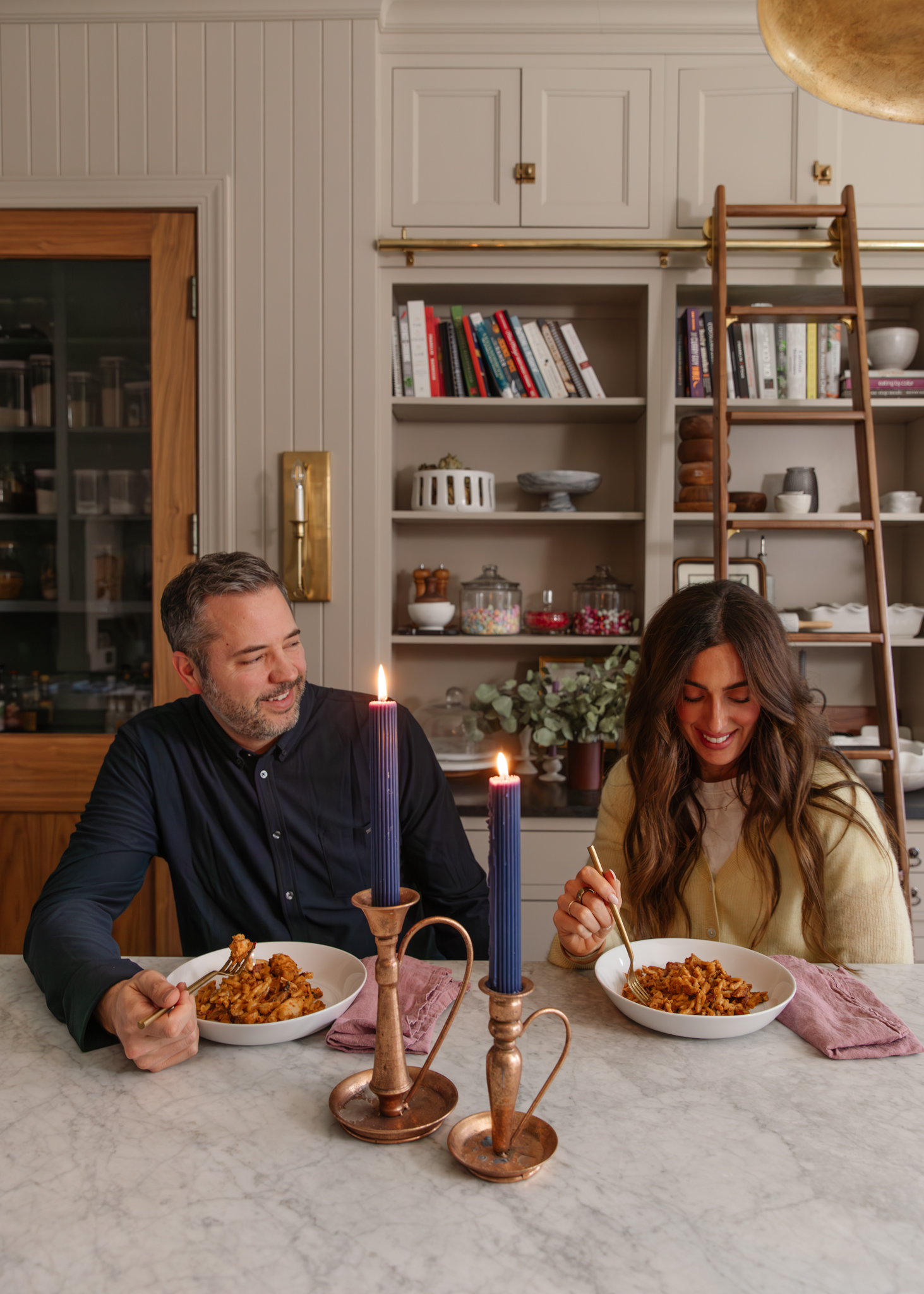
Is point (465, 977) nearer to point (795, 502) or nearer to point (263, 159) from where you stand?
point (795, 502)

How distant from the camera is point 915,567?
109 inches

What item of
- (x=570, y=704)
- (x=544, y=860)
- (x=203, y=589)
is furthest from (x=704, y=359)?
(x=203, y=589)

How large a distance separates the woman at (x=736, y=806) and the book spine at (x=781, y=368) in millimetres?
1331

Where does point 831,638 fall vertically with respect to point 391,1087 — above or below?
above

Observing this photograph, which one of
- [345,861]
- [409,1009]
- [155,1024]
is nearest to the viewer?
[155,1024]

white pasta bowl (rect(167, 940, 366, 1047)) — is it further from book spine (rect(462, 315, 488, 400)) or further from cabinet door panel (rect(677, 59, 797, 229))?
cabinet door panel (rect(677, 59, 797, 229))

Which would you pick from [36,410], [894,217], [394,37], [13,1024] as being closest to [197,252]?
[36,410]

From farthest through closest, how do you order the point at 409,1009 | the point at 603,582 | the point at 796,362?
the point at 603,582, the point at 796,362, the point at 409,1009

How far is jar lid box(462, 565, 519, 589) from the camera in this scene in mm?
2711

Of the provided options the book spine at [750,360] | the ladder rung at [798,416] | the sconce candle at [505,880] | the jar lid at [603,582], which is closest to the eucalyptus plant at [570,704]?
the jar lid at [603,582]

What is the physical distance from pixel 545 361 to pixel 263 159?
3.04 ft

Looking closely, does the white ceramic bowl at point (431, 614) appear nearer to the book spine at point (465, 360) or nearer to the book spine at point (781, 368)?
the book spine at point (465, 360)

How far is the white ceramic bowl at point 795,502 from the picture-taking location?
101 inches

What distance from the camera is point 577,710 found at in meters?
2.45
